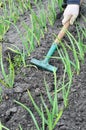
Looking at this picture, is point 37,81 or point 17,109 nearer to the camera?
point 17,109

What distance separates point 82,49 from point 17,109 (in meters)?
0.67

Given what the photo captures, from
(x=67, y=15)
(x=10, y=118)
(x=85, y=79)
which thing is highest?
(x=67, y=15)

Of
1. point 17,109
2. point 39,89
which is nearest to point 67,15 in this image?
point 39,89

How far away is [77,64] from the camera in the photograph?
234cm

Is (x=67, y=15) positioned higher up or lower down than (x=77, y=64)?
higher up

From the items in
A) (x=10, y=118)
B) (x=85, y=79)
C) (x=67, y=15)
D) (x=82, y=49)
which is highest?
(x=67, y=15)

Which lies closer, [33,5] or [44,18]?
→ [44,18]

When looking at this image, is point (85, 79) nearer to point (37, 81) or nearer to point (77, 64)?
point (77, 64)

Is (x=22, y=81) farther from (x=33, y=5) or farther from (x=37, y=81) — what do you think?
(x=33, y=5)

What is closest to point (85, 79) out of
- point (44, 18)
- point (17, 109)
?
point (17, 109)

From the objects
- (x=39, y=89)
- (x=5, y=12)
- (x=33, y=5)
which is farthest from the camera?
(x=33, y=5)

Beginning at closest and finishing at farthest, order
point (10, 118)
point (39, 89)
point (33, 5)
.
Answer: point (10, 118)
point (39, 89)
point (33, 5)

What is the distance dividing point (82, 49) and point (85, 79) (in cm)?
24

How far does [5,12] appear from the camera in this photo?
3.04 meters
